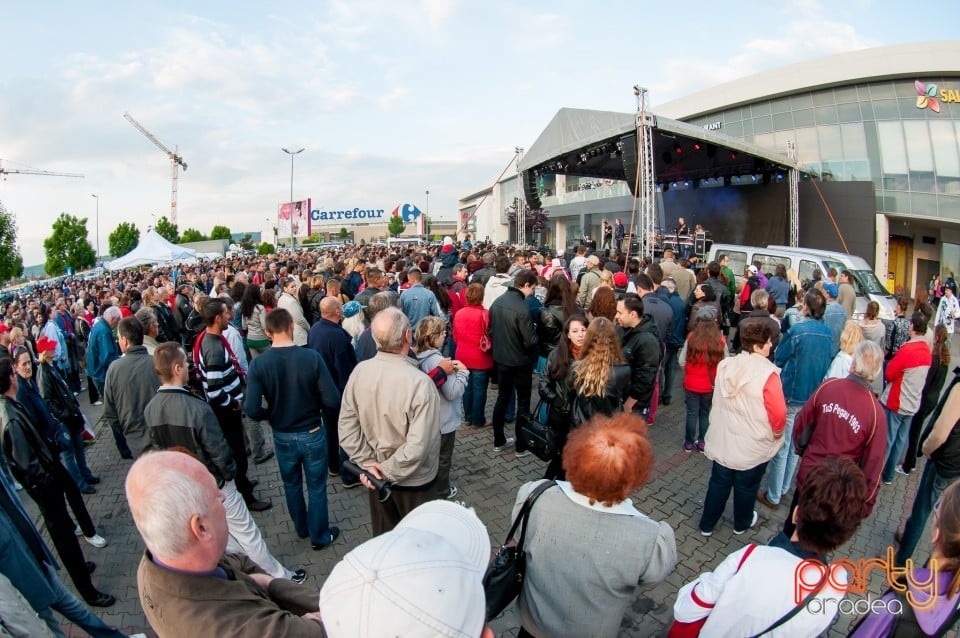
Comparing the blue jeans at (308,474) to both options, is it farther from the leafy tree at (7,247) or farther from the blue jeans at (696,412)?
the leafy tree at (7,247)

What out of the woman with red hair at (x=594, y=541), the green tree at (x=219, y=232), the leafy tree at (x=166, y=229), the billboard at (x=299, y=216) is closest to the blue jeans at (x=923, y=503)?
the woman with red hair at (x=594, y=541)

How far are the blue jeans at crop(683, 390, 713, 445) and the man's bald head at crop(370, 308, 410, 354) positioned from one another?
3.49m

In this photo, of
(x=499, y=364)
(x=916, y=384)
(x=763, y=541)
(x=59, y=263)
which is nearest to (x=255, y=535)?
(x=499, y=364)

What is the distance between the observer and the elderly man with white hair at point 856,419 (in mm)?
3053

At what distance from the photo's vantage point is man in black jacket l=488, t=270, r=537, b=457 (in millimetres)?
4910

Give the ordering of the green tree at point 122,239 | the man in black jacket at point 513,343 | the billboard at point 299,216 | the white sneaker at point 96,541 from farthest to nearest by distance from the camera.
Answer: the green tree at point 122,239 < the billboard at point 299,216 < the man in black jacket at point 513,343 < the white sneaker at point 96,541

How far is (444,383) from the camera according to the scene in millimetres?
3531

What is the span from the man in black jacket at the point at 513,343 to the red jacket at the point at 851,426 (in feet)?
8.17

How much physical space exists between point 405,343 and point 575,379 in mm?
1265

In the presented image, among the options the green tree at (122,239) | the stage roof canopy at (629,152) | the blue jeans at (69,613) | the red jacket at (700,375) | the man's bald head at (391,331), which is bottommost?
the blue jeans at (69,613)

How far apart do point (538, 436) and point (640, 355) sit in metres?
1.22

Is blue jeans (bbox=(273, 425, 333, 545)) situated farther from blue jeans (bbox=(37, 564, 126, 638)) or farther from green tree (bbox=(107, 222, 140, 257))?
green tree (bbox=(107, 222, 140, 257))

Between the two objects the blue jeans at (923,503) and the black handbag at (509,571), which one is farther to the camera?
the blue jeans at (923,503)

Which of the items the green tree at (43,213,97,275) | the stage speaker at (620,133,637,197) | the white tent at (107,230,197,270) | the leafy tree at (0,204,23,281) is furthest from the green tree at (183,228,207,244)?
the stage speaker at (620,133,637,197)
